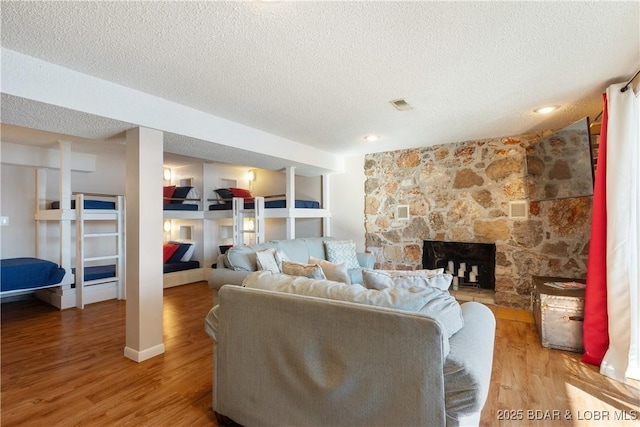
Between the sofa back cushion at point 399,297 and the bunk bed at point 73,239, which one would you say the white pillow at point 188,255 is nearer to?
the bunk bed at point 73,239

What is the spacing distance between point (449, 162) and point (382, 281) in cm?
322

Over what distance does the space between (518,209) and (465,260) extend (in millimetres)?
980

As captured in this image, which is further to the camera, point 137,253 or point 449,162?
point 449,162

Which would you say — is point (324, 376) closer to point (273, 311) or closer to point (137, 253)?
point (273, 311)

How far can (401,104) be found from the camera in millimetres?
2785

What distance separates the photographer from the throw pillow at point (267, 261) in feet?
9.91

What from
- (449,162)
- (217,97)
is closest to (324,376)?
(217,97)

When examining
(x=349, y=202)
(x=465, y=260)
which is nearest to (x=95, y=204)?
(x=349, y=202)

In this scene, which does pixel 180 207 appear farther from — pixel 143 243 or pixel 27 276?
pixel 143 243

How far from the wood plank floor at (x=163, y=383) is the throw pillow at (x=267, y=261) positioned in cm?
87

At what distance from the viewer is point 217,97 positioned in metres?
2.59

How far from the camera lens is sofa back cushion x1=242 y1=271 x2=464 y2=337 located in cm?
133

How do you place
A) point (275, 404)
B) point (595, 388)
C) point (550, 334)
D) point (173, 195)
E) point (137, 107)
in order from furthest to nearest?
point (173, 195)
point (550, 334)
point (137, 107)
point (595, 388)
point (275, 404)

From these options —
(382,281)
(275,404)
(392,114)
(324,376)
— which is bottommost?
(275,404)
